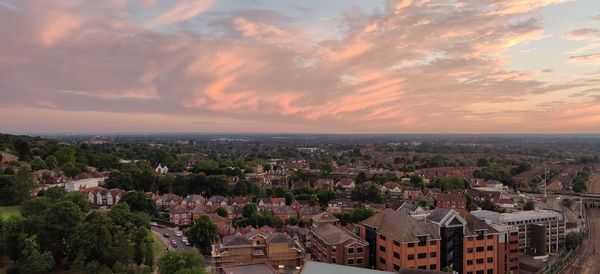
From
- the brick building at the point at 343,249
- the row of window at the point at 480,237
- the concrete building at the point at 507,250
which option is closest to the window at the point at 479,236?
the row of window at the point at 480,237

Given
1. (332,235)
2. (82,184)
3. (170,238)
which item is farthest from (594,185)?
(82,184)

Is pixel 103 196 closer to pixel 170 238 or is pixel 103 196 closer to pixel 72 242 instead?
pixel 170 238

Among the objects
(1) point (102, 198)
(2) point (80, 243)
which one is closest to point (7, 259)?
(2) point (80, 243)

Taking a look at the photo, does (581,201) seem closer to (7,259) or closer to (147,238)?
(147,238)

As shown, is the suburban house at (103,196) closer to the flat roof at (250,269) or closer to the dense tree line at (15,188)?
the dense tree line at (15,188)

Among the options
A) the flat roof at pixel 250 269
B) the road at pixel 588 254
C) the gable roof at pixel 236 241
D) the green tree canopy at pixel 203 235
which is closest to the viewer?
the flat roof at pixel 250 269

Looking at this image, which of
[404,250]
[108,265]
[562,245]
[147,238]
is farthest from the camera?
[562,245]

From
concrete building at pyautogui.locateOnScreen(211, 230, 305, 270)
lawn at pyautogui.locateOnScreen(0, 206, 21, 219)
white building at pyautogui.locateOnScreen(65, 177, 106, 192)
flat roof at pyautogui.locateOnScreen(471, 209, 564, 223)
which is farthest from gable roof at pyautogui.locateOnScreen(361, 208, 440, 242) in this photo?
white building at pyautogui.locateOnScreen(65, 177, 106, 192)

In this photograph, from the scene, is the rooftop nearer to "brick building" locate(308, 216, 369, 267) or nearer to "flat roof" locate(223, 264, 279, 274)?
"flat roof" locate(223, 264, 279, 274)
